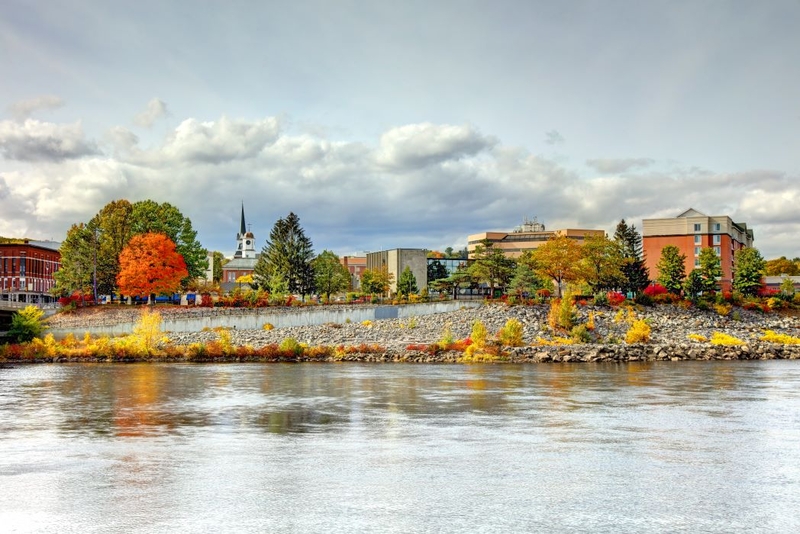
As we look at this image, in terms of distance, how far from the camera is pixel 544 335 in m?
55.6

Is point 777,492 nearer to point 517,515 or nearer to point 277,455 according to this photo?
point 517,515

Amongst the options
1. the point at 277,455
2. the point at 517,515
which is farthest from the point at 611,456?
the point at 277,455

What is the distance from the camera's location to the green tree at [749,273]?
90.1 metres

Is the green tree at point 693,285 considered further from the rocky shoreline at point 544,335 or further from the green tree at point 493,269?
the green tree at point 493,269

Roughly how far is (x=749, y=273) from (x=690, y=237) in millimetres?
46407

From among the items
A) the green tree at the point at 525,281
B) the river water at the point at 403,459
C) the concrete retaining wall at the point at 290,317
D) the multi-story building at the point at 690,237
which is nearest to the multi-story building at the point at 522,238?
the multi-story building at the point at 690,237

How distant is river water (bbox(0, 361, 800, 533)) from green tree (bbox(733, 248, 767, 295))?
2654 inches

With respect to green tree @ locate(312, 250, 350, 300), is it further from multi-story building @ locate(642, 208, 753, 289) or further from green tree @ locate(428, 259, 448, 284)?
multi-story building @ locate(642, 208, 753, 289)

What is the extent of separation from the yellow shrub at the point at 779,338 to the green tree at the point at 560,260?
19.7 metres

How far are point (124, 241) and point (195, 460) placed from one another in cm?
7925

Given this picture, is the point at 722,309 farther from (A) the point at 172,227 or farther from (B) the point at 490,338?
(A) the point at 172,227

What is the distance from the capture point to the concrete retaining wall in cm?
6506

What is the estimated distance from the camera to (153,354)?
5062 centimetres

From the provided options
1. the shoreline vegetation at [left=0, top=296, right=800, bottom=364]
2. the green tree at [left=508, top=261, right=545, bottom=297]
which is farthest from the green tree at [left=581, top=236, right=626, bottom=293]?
the shoreline vegetation at [left=0, top=296, right=800, bottom=364]
